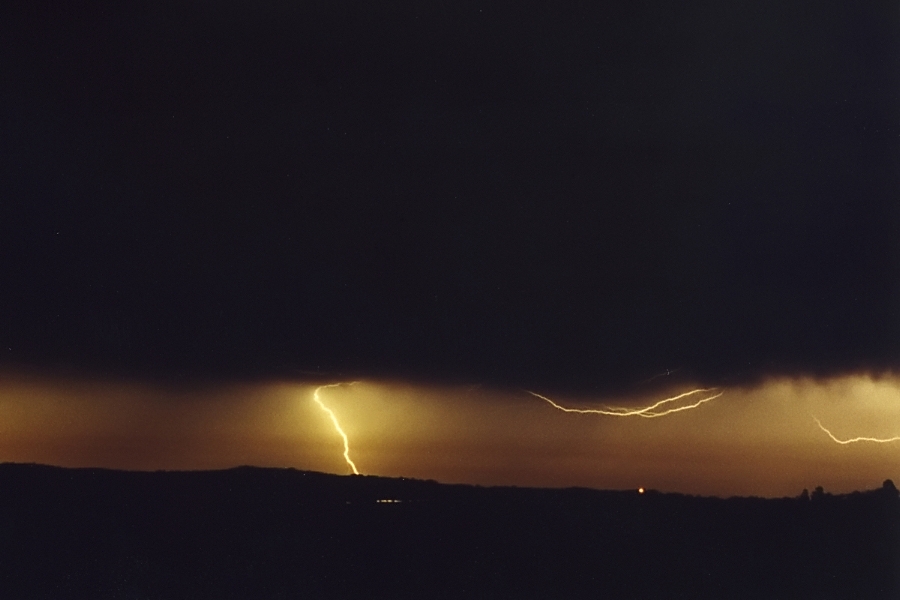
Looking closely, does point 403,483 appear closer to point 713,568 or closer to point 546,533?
point 546,533

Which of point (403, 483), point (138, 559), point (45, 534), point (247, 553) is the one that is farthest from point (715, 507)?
point (45, 534)

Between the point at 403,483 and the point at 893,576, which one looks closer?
the point at 893,576

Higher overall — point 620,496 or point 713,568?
point 620,496

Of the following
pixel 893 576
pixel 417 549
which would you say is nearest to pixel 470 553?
pixel 417 549

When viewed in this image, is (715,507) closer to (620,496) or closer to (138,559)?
(620,496)

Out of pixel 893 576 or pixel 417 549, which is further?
pixel 417 549

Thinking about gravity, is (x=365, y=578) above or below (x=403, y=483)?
below
